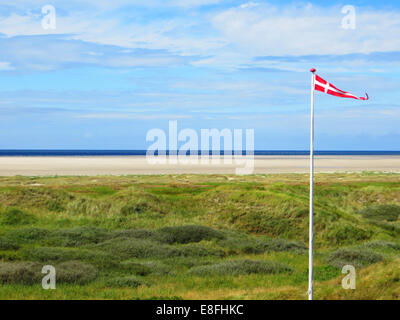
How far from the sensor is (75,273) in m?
22.8

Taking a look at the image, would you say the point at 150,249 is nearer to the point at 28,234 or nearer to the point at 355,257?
the point at 28,234

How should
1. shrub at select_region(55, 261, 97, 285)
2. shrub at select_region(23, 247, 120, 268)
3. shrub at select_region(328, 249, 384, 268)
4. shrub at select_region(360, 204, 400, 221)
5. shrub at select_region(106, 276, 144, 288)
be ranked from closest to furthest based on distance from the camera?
shrub at select_region(106, 276, 144, 288)
shrub at select_region(55, 261, 97, 285)
shrub at select_region(23, 247, 120, 268)
shrub at select_region(328, 249, 384, 268)
shrub at select_region(360, 204, 400, 221)

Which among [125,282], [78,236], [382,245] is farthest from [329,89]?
[78,236]

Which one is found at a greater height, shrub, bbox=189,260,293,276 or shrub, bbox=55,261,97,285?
shrub, bbox=55,261,97,285

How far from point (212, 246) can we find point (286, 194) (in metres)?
15.0

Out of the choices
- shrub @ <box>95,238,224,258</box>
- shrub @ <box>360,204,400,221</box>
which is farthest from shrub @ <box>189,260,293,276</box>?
shrub @ <box>360,204,400,221</box>

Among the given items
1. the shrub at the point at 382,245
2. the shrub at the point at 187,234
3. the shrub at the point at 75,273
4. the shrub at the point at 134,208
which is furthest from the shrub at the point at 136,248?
the shrub at the point at 382,245

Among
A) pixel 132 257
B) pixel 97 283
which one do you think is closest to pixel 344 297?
pixel 97 283

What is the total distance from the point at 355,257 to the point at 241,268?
7597 millimetres

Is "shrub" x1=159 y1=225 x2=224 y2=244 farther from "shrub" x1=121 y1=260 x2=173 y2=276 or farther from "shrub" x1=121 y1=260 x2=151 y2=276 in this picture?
"shrub" x1=121 y1=260 x2=151 y2=276

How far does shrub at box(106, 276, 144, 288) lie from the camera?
21875mm

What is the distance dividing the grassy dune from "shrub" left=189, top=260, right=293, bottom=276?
0.06m

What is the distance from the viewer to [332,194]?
199 feet

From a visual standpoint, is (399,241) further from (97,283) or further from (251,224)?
(97,283)
